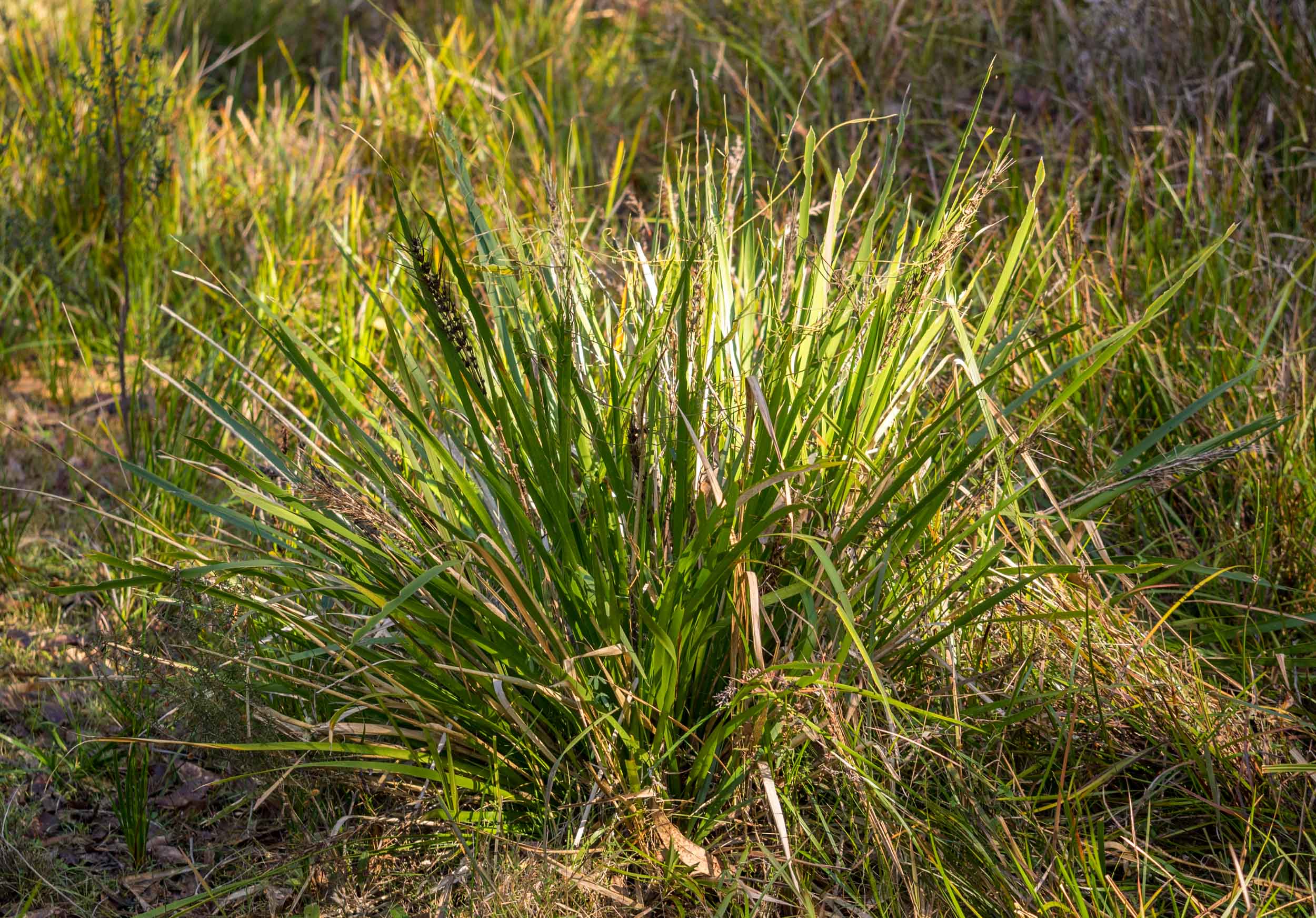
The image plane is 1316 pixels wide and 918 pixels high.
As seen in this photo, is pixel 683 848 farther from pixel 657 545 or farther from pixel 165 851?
pixel 165 851

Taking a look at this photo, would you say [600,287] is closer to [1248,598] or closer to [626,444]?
[626,444]

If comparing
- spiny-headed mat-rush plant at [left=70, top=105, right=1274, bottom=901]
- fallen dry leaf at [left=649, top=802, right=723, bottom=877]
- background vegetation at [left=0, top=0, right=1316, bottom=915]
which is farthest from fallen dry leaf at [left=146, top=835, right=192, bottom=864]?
fallen dry leaf at [left=649, top=802, right=723, bottom=877]

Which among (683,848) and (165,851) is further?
(165,851)

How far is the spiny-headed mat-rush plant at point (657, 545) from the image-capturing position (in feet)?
5.30

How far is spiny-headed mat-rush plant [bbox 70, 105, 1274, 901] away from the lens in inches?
63.6

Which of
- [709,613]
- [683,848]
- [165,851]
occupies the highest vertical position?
[709,613]

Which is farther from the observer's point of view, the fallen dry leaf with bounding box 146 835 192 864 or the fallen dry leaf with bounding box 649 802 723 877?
the fallen dry leaf with bounding box 146 835 192 864

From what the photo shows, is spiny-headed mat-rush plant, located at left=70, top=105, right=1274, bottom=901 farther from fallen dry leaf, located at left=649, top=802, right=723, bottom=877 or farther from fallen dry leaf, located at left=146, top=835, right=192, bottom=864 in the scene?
fallen dry leaf, located at left=146, top=835, right=192, bottom=864

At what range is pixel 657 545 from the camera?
5.59 feet

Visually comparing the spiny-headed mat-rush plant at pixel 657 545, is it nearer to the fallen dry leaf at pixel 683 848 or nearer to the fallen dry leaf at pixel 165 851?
the fallen dry leaf at pixel 683 848

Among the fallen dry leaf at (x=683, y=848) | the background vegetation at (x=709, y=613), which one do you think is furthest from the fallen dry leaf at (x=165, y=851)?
the fallen dry leaf at (x=683, y=848)

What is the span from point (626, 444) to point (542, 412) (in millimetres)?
139

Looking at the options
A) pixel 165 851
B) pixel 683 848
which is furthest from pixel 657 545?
pixel 165 851

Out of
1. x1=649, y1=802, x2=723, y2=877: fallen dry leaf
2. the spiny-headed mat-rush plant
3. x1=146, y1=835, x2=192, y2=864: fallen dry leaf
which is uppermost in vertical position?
the spiny-headed mat-rush plant
